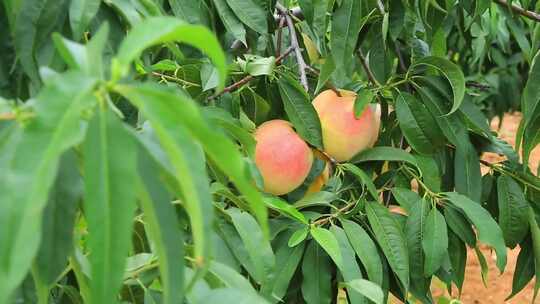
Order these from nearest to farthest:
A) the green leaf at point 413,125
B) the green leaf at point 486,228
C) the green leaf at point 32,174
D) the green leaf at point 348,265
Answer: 1. the green leaf at point 32,174
2. the green leaf at point 348,265
3. the green leaf at point 486,228
4. the green leaf at point 413,125

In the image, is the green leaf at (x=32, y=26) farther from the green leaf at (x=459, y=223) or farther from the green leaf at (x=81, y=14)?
the green leaf at (x=459, y=223)

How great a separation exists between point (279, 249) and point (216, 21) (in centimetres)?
32

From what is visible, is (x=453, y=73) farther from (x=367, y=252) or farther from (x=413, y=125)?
(x=367, y=252)

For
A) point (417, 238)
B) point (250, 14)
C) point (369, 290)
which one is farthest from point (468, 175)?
point (369, 290)

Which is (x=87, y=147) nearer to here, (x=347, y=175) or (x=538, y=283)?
(x=347, y=175)

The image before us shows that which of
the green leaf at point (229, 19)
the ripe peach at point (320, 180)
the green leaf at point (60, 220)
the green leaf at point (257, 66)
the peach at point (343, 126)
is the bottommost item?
the ripe peach at point (320, 180)

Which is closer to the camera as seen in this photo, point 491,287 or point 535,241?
point 535,241

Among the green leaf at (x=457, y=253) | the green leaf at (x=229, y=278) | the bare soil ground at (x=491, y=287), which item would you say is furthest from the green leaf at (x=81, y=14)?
the bare soil ground at (x=491, y=287)

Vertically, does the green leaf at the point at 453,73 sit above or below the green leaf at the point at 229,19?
below

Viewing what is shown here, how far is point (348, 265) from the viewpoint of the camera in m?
0.99

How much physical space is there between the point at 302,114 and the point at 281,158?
0.08m

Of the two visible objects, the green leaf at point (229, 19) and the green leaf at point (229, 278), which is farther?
the green leaf at point (229, 19)

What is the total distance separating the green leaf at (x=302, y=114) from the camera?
3.78 feet

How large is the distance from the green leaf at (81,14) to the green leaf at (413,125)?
1.93ft
